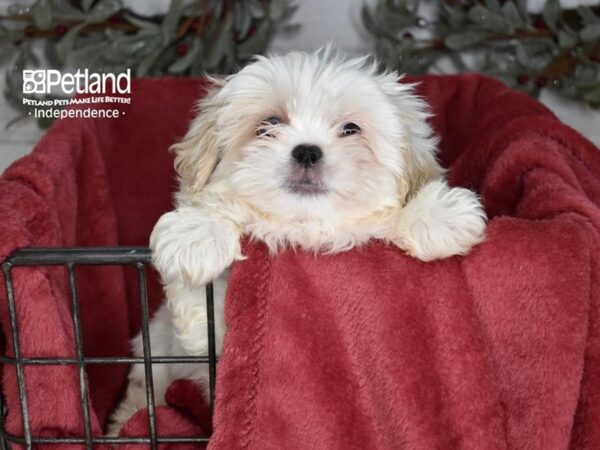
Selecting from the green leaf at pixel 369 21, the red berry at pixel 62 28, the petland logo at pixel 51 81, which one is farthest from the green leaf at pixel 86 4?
the green leaf at pixel 369 21

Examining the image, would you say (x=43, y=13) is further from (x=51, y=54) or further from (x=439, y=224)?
(x=439, y=224)

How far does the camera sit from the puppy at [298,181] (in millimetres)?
1292

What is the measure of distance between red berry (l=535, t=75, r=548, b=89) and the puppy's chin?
1493mm

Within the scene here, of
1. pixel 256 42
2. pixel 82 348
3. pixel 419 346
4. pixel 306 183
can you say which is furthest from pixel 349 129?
pixel 256 42

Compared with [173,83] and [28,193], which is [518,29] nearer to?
[173,83]

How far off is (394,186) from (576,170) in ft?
1.27

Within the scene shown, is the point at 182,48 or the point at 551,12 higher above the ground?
the point at 551,12

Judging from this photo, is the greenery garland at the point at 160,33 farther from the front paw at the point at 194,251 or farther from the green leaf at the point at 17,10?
the front paw at the point at 194,251

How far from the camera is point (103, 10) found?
8.57 ft

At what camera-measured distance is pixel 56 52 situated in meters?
2.79

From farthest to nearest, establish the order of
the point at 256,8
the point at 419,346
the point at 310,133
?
the point at 256,8, the point at 310,133, the point at 419,346

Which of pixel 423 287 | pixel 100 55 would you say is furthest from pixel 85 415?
pixel 100 55

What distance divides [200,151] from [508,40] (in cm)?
150

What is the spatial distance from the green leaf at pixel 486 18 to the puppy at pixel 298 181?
0.98 meters
